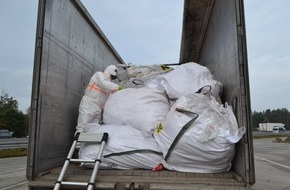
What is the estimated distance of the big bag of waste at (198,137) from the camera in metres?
2.15

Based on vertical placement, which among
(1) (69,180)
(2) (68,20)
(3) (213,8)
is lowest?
(1) (69,180)

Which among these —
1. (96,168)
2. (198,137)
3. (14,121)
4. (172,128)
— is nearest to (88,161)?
(96,168)

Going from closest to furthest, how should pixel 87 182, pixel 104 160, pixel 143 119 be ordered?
pixel 87 182 → pixel 104 160 → pixel 143 119

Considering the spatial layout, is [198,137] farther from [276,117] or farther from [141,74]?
[276,117]

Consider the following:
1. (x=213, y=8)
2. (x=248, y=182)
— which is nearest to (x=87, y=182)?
(x=248, y=182)

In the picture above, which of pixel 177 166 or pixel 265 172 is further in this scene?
pixel 265 172

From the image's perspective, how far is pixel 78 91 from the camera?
11.2ft

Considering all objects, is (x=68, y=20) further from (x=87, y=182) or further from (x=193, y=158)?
(x=193, y=158)

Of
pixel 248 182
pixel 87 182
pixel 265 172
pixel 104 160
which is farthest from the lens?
pixel 265 172

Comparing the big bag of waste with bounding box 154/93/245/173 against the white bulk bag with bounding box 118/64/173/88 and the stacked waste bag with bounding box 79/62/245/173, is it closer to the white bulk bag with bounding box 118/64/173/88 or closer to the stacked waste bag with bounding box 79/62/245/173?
the stacked waste bag with bounding box 79/62/245/173

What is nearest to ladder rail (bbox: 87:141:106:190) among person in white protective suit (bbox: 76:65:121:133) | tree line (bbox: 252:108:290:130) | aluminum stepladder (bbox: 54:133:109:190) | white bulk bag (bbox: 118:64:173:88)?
aluminum stepladder (bbox: 54:133:109:190)

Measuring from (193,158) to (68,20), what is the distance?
189cm

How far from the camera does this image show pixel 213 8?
3643 mm

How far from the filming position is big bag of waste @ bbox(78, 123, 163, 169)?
7.84ft
